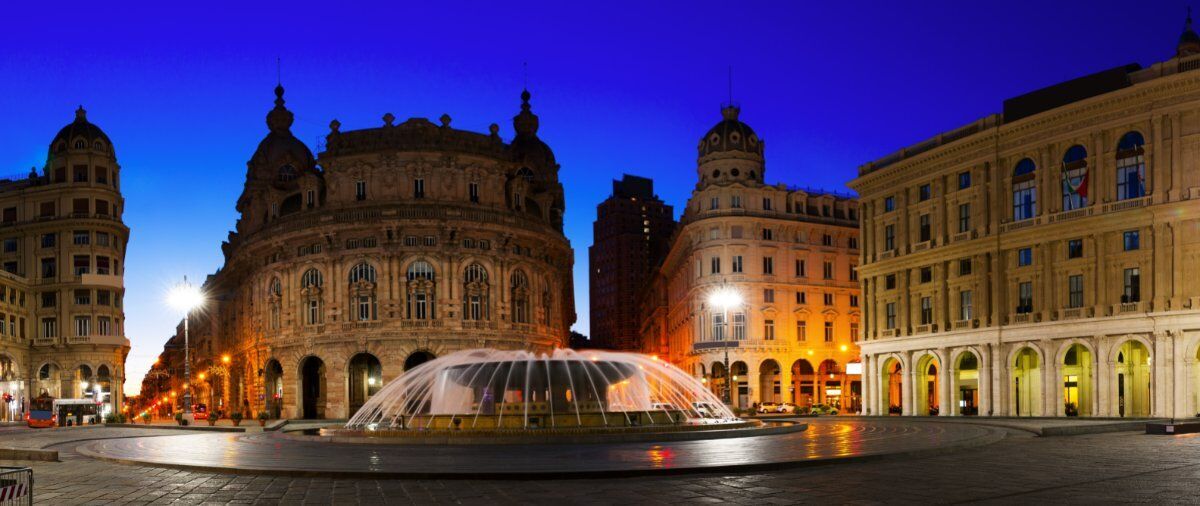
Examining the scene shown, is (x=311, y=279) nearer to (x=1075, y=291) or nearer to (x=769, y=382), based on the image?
(x=769, y=382)

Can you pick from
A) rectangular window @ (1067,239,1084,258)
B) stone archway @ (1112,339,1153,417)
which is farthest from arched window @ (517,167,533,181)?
stone archway @ (1112,339,1153,417)

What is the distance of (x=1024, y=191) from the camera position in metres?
57.9

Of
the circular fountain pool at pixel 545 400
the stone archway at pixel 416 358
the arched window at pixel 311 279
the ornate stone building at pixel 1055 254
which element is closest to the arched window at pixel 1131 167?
the ornate stone building at pixel 1055 254

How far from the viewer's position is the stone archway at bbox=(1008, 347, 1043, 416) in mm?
58344

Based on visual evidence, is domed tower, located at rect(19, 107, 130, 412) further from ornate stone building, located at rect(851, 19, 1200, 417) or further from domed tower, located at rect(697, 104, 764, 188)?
ornate stone building, located at rect(851, 19, 1200, 417)

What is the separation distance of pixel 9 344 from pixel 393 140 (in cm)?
3997

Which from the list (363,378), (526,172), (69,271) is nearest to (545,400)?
(363,378)

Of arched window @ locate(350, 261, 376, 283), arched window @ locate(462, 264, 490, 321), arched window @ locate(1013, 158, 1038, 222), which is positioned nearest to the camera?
arched window @ locate(1013, 158, 1038, 222)

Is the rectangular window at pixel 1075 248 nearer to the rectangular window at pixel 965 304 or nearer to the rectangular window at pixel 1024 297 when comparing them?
the rectangular window at pixel 1024 297

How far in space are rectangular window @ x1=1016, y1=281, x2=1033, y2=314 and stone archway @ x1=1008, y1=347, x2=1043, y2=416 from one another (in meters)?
2.10

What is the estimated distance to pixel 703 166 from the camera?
9000 centimetres

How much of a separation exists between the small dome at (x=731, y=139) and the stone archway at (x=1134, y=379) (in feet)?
130

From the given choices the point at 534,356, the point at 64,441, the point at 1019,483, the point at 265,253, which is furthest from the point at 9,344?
the point at 1019,483

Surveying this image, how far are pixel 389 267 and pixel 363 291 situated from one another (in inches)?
99.4
